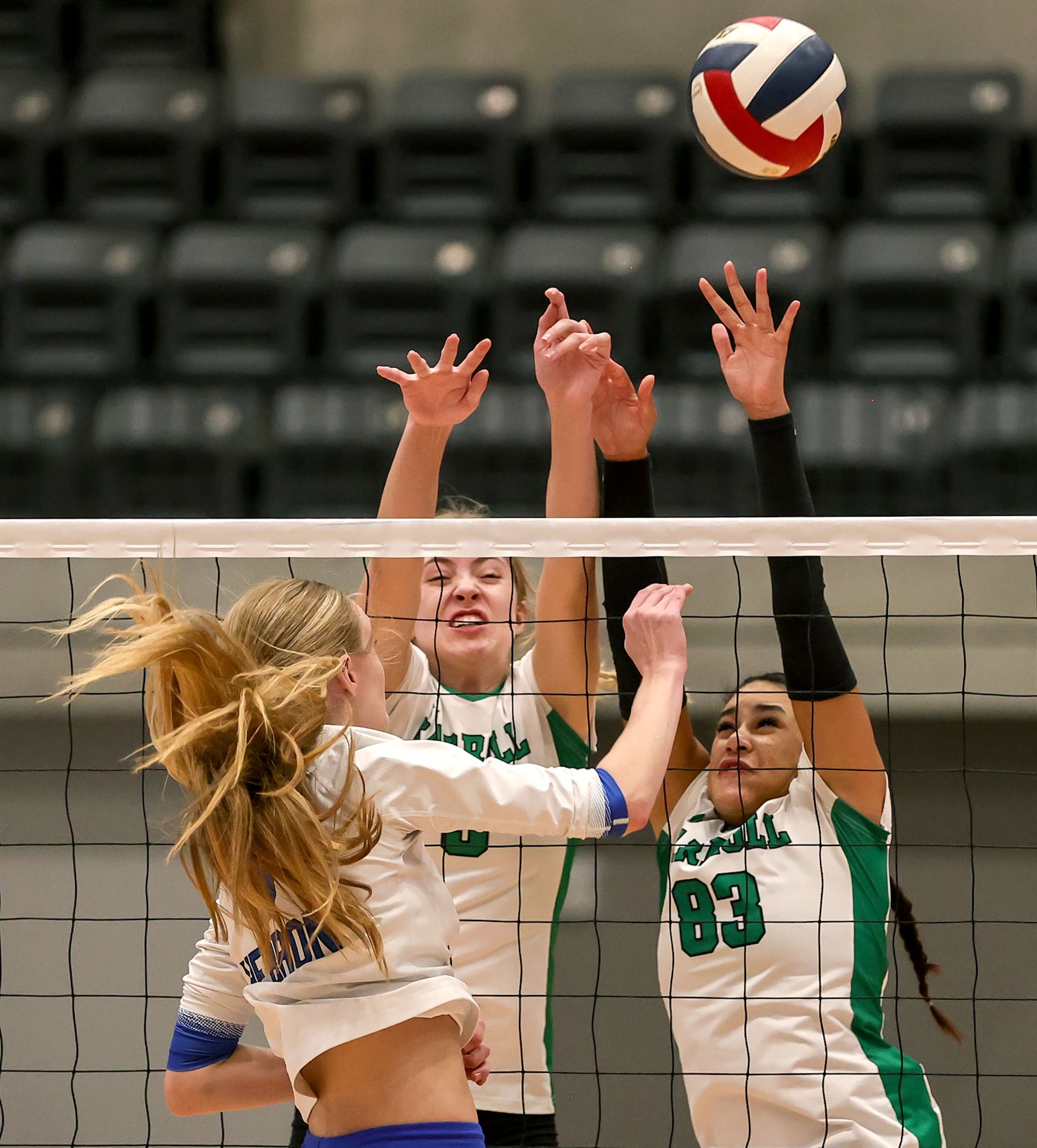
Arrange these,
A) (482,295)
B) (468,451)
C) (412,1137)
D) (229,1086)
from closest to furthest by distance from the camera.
Answer: (412,1137), (229,1086), (468,451), (482,295)

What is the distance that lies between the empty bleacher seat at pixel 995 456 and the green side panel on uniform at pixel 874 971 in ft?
9.15

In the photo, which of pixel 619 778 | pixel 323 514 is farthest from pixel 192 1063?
pixel 323 514

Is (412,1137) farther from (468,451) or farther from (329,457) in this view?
(329,457)

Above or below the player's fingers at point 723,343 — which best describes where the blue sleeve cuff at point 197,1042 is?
below

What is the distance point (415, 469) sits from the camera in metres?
2.85

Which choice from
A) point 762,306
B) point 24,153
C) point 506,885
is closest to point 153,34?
Answer: point 24,153

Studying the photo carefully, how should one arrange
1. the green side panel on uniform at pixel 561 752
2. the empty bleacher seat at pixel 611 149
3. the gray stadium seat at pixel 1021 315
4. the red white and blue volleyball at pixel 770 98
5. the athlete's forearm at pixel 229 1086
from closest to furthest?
the athlete's forearm at pixel 229 1086, the green side panel on uniform at pixel 561 752, the red white and blue volleyball at pixel 770 98, the gray stadium seat at pixel 1021 315, the empty bleacher seat at pixel 611 149

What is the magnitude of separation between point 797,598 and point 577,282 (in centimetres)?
351

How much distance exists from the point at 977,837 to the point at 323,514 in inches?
109

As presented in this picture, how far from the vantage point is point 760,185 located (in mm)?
6375

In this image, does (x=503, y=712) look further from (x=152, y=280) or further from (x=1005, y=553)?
(x=152, y=280)

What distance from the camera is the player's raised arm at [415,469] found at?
9.10 ft

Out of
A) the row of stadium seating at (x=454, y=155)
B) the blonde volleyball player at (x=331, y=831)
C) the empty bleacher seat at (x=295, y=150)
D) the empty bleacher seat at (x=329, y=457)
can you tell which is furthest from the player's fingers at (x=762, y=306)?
the empty bleacher seat at (x=295, y=150)

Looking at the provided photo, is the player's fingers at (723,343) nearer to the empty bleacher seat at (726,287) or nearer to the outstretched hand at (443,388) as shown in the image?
the outstretched hand at (443,388)
